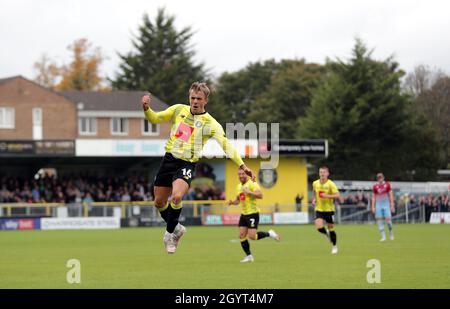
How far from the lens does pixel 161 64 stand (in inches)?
3738

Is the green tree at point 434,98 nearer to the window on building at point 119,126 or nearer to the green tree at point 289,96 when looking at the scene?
the green tree at point 289,96

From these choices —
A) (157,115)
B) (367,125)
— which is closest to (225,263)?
(157,115)

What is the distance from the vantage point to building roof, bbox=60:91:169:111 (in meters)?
72.8

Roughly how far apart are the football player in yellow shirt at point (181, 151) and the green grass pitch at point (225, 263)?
248cm

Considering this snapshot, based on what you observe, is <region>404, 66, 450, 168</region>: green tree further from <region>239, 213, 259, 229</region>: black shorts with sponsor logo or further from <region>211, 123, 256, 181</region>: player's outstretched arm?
<region>211, 123, 256, 181</region>: player's outstretched arm

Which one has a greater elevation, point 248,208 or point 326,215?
point 248,208

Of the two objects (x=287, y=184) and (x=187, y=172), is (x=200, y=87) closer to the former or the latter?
(x=187, y=172)

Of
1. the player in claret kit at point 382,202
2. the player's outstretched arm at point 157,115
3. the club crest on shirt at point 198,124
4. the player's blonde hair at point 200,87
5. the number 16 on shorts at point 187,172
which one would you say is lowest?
the player in claret kit at point 382,202

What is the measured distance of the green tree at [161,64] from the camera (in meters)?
90.2

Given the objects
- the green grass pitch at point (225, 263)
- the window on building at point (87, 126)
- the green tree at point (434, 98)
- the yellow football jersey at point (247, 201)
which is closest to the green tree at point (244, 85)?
the green tree at point (434, 98)

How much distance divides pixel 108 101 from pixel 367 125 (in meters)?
22.4

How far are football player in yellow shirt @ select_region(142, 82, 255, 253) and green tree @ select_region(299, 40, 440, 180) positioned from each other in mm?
61454

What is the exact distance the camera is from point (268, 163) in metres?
59.2
